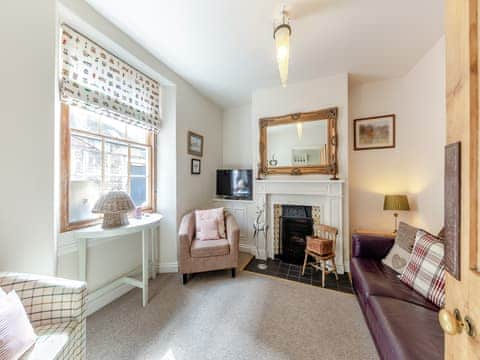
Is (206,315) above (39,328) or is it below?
below

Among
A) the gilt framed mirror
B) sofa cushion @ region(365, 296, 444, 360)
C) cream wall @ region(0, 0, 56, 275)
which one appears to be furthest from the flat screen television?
cream wall @ region(0, 0, 56, 275)

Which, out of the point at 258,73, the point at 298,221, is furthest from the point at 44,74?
the point at 298,221

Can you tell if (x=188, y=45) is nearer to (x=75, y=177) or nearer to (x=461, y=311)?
(x=75, y=177)

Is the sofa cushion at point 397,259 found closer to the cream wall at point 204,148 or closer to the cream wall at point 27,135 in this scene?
the cream wall at point 204,148

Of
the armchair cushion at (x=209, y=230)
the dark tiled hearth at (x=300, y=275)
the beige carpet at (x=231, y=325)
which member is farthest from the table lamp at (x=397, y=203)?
the armchair cushion at (x=209, y=230)

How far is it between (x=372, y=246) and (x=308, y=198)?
1028 mm

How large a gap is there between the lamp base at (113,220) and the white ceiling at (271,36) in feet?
6.08

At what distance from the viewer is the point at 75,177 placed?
174 cm

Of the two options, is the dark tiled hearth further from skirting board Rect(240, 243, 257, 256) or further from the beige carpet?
skirting board Rect(240, 243, 257, 256)

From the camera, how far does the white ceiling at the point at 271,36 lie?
1.57 meters

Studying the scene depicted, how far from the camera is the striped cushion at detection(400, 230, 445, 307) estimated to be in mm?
1269

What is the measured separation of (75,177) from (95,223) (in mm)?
488

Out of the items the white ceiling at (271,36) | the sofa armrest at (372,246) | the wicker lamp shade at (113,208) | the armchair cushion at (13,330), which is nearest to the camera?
the armchair cushion at (13,330)

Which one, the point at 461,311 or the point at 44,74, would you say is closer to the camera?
the point at 461,311
